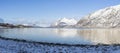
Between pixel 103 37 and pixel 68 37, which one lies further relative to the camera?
pixel 103 37

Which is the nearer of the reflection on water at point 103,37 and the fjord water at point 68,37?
the fjord water at point 68,37

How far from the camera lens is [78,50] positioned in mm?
28188

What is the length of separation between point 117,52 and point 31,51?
8757 mm

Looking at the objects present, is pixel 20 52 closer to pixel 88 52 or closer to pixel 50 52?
pixel 50 52

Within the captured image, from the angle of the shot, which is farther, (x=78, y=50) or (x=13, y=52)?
(x=78, y=50)

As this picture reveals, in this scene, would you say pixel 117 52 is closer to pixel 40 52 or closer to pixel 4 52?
pixel 40 52

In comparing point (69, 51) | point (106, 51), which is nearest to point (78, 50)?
point (69, 51)

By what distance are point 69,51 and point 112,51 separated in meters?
4.43

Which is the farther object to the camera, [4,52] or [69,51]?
[69,51]

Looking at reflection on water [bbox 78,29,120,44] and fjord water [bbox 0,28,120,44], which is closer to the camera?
fjord water [bbox 0,28,120,44]

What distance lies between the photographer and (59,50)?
28250 millimetres

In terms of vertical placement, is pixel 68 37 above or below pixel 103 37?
above

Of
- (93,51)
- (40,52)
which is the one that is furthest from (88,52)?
(40,52)

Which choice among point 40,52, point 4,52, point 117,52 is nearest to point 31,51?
point 40,52
